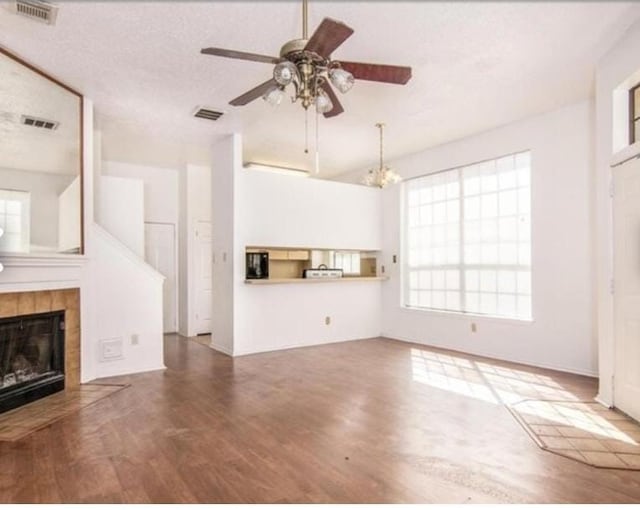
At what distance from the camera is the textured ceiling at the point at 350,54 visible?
8.91ft

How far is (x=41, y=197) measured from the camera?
142 inches

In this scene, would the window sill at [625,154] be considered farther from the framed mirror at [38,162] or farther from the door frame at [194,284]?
the door frame at [194,284]

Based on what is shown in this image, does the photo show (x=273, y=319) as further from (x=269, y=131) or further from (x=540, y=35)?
(x=540, y=35)

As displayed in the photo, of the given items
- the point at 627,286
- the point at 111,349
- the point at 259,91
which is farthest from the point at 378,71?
the point at 111,349

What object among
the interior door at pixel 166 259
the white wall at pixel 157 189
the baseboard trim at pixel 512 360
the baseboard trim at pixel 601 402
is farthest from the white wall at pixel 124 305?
the baseboard trim at pixel 601 402

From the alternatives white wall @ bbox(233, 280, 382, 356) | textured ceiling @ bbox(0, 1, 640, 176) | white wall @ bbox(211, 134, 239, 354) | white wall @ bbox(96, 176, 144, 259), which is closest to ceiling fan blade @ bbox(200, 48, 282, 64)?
textured ceiling @ bbox(0, 1, 640, 176)

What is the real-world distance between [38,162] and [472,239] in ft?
16.7

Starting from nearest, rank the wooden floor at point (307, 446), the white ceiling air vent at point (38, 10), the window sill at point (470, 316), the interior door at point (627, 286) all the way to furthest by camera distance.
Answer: the wooden floor at point (307, 446) → the white ceiling air vent at point (38, 10) → the interior door at point (627, 286) → the window sill at point (470, 316)

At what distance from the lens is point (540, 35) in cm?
300

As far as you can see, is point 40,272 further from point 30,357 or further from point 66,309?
point 30,357

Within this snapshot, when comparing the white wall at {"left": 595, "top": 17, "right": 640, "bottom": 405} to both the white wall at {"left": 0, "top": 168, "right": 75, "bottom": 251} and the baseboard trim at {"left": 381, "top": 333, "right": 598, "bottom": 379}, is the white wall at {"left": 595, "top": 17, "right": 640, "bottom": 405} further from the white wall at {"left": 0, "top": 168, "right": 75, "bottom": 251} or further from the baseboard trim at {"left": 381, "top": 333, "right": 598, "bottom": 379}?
the white wall at {"left": 0, "top": 168, "right": 75, "bottom": 251}

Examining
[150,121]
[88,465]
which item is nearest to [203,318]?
[150,121]

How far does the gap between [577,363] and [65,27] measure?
565 cm

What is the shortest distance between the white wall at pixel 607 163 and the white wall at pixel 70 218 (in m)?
4.99
